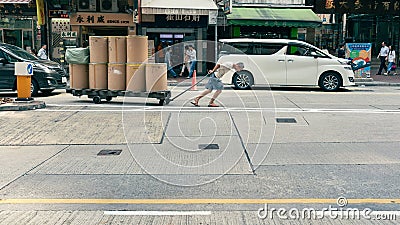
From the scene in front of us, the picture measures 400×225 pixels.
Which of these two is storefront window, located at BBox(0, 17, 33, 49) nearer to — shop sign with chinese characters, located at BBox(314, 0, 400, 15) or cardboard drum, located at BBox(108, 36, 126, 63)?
cardboard drum, located at BBox(108, 36, 126, 63)

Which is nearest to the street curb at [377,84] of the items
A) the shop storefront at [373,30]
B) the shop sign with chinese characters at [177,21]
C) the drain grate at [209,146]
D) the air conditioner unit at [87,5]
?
the shop storefront at [373,30]

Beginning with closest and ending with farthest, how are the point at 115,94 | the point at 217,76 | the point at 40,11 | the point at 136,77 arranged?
1. the point at 217,76
2. the point at 136,77
3. the point at 115,94
4. the point at 40,11

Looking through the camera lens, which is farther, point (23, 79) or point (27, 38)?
point (27, 38)

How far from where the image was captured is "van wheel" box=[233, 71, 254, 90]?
16.0 meters

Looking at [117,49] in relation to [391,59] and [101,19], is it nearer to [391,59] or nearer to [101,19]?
[101,19]

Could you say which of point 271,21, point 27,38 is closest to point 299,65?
point 271,21

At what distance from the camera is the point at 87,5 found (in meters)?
22.3

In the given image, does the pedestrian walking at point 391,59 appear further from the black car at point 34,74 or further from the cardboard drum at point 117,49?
the black car at point 34,74

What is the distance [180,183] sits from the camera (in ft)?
19.4

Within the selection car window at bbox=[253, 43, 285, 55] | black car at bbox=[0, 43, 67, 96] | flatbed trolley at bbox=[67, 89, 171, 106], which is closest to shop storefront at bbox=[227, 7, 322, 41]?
car window at bbox=[253, 43, 285, 55]

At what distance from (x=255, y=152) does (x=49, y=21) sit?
718 inches

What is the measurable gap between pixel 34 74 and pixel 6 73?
0.84 metres

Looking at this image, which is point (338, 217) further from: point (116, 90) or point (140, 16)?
point (140, 16)

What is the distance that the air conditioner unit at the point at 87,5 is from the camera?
22.2m
